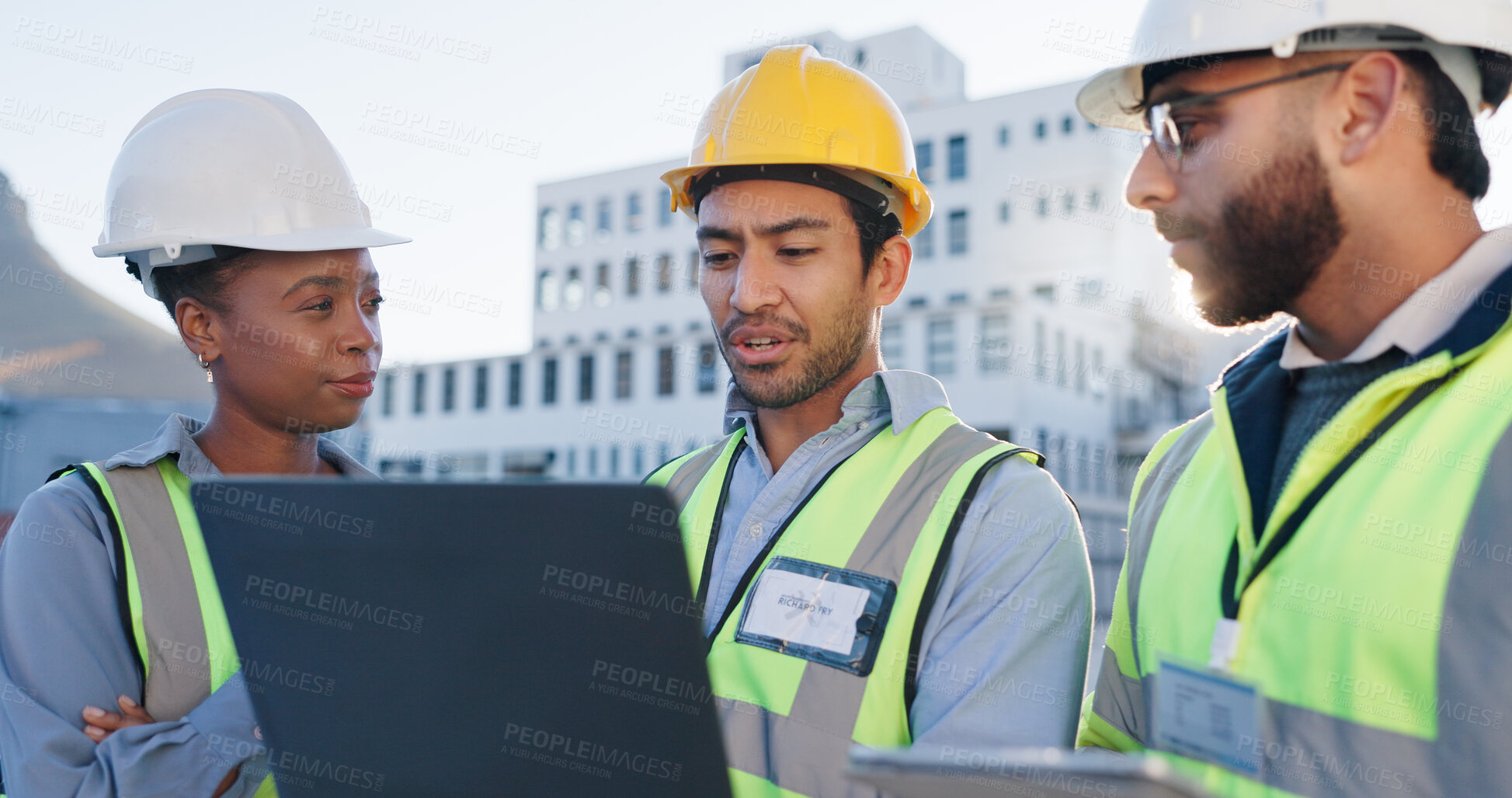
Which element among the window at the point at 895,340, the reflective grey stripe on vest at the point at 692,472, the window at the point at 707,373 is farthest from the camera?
the window at the point at 707,373

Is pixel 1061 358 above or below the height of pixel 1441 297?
below

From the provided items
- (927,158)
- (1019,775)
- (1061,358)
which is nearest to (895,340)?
(1061,358)

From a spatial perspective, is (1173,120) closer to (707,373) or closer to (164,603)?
(164,603)

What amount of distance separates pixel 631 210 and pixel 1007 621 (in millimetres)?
55878

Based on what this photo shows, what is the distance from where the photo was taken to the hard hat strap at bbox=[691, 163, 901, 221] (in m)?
2.51

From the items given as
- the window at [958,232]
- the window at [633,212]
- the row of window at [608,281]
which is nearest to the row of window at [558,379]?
the row of window at [608,281]

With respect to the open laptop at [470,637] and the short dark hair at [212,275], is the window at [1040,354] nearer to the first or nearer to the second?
the short dark hair at [212,275]

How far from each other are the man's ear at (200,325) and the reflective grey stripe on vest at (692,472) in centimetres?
117

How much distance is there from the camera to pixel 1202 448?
2125 mm

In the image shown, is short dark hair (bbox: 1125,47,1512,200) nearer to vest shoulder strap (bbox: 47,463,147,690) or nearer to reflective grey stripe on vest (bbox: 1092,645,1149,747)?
reflective grey stripe on vest (bbox: 1092,645,1149,747)

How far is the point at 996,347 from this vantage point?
133ft

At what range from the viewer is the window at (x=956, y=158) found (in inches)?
1848

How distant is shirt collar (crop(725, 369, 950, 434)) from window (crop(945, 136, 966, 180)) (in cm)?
4648

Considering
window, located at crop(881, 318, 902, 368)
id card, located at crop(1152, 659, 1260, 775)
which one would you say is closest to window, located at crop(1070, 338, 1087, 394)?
window, located at crop(881, 318, 902, 368)
